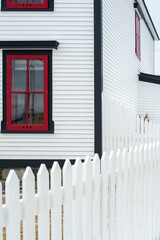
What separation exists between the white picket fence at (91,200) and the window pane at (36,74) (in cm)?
538

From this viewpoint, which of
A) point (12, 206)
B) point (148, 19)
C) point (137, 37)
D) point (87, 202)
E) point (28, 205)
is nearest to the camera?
point (12, 206)

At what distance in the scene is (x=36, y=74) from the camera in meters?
10.2

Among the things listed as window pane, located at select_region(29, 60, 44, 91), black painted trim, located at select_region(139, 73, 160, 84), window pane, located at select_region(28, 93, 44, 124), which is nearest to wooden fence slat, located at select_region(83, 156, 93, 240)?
window pane, located at select_region(28, 93, 44, 124)

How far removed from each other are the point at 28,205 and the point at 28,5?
8634 millimetres

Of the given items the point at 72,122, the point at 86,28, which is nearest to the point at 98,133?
the point at 72,122

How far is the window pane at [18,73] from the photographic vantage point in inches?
400

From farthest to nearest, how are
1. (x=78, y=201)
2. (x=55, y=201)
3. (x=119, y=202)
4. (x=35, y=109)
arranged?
(x=35, y=109) < (x=119, y=202) < (x=78, y=201) < (x=55, y=201)

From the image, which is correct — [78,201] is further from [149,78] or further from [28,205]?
[149,78]

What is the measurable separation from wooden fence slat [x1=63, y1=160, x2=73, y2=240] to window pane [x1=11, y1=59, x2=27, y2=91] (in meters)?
7.49

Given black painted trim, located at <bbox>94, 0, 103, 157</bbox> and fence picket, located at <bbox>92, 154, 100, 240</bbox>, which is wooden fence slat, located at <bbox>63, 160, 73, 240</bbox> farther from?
black painted trim, located at <bbox>94, 0, 103, 157</bbox>

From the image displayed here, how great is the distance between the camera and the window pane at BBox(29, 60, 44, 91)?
10148 mm

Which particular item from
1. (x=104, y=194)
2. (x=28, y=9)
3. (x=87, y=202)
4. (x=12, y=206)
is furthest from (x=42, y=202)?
(x=28, y=9)

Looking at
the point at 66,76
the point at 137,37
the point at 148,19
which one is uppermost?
the point at 148,19

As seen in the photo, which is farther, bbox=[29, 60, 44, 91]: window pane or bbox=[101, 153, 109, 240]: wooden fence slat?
bbox=[29, 60, 44, 91]: window pane
